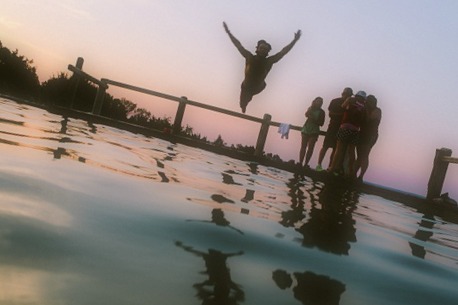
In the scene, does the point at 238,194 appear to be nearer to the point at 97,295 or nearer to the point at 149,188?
the point at 149,188

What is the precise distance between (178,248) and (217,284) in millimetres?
Answer: 303

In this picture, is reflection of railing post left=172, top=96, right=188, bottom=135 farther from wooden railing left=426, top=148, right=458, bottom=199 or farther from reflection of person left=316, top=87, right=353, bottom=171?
wooden railing left=426, top=148, right=458, bottom=199

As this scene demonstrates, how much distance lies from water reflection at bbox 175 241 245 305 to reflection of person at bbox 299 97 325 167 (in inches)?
269

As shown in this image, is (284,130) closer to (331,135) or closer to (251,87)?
(331,135)

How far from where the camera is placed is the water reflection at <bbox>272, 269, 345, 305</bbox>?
4.28ft

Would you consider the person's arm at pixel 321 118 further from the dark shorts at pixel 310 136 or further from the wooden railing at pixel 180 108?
the wooden railing at pixel 180 108

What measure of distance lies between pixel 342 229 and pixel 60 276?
1927 millimetres

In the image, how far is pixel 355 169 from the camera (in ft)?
23.1

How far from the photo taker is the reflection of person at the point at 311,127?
26.4ft

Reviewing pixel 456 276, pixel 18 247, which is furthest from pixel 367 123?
pixel 18 247

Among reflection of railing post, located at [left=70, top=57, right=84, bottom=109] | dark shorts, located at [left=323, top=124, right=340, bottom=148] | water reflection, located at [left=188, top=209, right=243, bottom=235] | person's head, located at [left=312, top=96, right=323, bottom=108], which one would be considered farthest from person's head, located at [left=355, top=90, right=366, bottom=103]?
reflection of railing post, located at [left=70, top=57, right=84, bottom=109]

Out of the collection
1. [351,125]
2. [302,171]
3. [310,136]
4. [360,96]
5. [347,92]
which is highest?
[347,92]

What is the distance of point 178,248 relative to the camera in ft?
4.91

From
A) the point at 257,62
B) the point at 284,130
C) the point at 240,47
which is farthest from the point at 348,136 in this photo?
the point at 284,130
